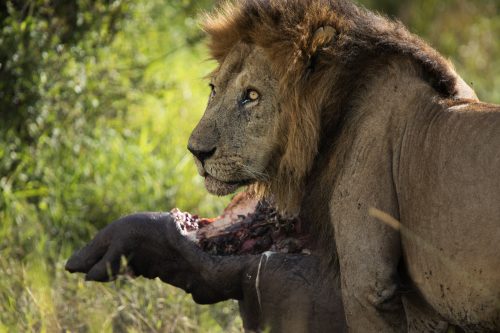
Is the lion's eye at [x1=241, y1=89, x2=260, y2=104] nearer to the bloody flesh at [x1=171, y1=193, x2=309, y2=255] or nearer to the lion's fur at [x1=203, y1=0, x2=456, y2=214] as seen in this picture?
the lion's fur at [x1=203, y1=0, x2=456, y2=214]

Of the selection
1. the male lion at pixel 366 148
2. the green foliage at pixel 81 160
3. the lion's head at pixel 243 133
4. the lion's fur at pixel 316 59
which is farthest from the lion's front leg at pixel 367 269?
the green foliage at pixel 81 160

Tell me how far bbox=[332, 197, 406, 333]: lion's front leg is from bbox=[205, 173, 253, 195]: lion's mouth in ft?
1.67

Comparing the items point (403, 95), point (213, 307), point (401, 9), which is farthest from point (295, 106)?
point (401, 9)

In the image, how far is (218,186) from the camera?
412 centimetres

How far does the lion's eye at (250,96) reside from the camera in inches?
160

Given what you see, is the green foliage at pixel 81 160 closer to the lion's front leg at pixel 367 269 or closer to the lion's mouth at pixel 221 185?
the lion's mouth at pixel 221 185

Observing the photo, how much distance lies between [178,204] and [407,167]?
2.99 m

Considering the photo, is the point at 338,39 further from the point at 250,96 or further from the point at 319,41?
the point at 250,96

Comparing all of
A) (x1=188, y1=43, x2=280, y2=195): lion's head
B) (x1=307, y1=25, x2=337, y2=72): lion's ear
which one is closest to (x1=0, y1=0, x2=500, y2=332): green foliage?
(x1=188, y1=43, x2=280, y2=195): lion's head

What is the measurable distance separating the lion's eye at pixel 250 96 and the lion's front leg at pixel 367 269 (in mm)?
578

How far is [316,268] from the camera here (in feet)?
13.4

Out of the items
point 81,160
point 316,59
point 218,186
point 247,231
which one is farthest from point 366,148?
point 81,160

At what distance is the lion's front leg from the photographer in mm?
3688

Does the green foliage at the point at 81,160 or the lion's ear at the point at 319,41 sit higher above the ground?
the lion's ear at the point at 319,41
